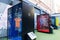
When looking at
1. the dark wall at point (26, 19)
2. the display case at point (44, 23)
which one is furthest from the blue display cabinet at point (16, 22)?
the display case at point (44, 23)

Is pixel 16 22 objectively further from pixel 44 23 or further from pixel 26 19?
pixel 44 23

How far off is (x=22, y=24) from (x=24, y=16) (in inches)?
4.8

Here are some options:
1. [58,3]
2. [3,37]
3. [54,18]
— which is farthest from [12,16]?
[58,3]

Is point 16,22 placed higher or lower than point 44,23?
higher

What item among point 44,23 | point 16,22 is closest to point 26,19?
point 16,22

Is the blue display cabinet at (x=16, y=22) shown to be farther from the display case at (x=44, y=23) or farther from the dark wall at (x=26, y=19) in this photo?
the display case at (x=44, y=23)

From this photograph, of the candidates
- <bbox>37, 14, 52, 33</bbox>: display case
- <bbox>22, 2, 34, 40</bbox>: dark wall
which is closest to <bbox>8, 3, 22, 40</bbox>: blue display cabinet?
<bbox>22, 2, 34, 40</bbox>: dark wall

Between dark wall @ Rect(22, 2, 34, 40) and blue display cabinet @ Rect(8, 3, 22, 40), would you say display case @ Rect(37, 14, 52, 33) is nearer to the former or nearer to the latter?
dark wall @ Rect(22, 2, 34, 40)

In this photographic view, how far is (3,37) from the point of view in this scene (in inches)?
85.3

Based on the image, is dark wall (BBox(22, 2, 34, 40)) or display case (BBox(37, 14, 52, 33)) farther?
display case (BBox(37, 14, 52, 33))

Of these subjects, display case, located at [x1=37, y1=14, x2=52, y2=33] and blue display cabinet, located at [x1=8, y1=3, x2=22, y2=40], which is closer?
blue display cabinet, located at [x1=8, y1=3, x2=22, y2=40]

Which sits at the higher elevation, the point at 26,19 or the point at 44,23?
the point at 26,19

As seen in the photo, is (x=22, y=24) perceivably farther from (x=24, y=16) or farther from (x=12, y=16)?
(x=12, y=16)

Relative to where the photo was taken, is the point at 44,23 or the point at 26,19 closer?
the point at 26,19
